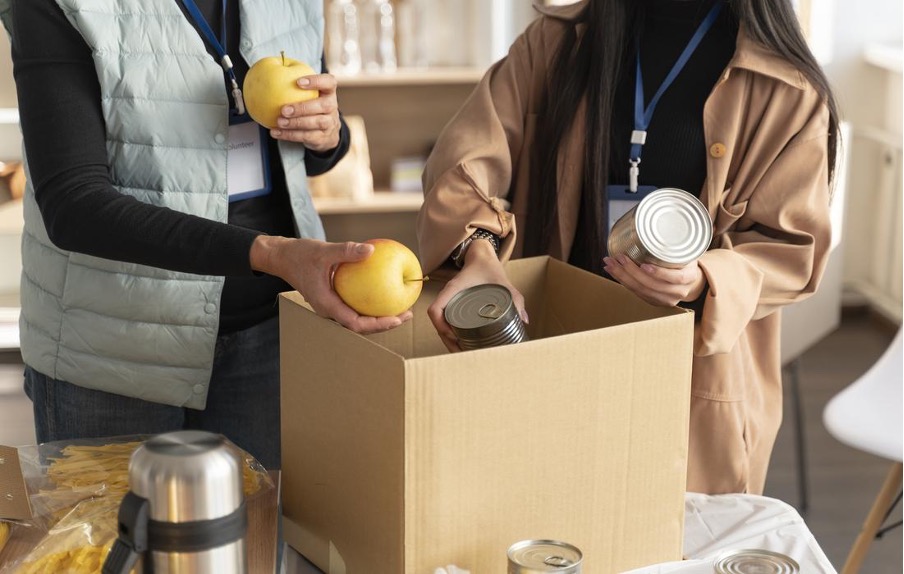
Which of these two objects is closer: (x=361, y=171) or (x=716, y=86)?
(x=716, y=86)

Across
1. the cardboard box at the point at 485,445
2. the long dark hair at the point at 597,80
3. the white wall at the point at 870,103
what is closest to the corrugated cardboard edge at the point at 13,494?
the cardboard box at the point at 485,445

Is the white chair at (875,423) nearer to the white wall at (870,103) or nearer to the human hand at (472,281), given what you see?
the human hand at (472,281)

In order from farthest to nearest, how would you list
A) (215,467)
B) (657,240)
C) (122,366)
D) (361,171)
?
1. (361,171)
2. (122,366)
3. (657,240)
4. (215,467)

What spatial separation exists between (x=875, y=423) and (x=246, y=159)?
5.07 feet

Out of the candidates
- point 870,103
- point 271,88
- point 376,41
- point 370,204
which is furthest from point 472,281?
point 870,103

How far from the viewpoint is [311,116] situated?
1.43m

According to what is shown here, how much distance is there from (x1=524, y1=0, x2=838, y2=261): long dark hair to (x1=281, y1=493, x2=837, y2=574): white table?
0.38 m

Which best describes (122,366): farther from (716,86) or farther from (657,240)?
(716,86)

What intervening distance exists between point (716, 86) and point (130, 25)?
769mm

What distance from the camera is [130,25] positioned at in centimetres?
138

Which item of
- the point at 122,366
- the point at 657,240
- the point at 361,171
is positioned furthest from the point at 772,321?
the point at 361,171

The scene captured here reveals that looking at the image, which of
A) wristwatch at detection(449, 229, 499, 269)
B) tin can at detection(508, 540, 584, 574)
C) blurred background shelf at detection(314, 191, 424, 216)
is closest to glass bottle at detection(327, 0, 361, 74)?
blurred background shelf at detection(314, 191, 424, 216)

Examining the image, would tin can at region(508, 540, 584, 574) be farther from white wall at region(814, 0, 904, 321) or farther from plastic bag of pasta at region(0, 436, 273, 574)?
white wall at region(814, 0, 904, 321)

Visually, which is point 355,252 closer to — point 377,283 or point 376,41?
point 377,283
